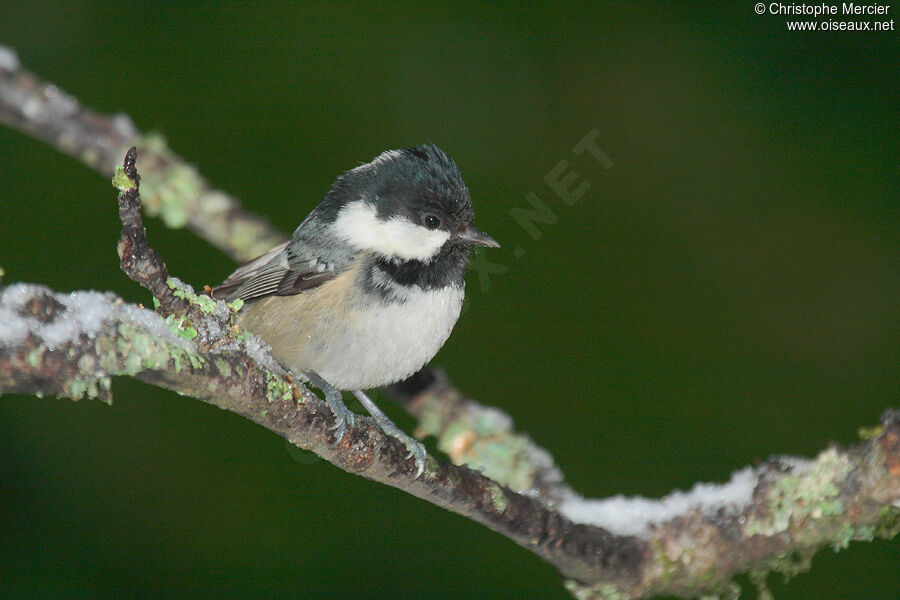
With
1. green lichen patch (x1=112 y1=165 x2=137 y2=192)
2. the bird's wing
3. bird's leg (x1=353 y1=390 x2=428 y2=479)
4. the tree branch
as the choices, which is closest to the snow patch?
bird's leg (x1=353 y1=390 x2=428 y2=479)

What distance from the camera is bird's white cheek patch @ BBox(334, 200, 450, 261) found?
8.98 feet

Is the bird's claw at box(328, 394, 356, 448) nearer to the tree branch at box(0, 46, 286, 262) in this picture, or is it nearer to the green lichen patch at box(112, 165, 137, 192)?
→ the green lichen patch at box(112, 165, 137, 192)

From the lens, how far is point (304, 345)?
106 inches

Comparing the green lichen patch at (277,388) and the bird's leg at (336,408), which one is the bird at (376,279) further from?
the green lichen patch at (277,388)

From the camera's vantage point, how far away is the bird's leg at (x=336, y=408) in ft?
7.39

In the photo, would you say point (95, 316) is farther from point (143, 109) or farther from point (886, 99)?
point (886, 99)

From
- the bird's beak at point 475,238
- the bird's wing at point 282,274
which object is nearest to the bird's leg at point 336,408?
the bird's wing at point 282,274

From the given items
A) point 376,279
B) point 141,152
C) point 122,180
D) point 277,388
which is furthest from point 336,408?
point 141,152

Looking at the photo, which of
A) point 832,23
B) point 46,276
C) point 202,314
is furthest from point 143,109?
point 832,23

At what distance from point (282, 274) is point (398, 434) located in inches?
28.2

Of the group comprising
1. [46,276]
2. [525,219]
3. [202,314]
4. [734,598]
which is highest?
[525,219]

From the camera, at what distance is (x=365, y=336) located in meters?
2.63

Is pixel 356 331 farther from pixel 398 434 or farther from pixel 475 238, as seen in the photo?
pixel 475 238

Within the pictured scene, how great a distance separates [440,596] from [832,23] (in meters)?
3.25
